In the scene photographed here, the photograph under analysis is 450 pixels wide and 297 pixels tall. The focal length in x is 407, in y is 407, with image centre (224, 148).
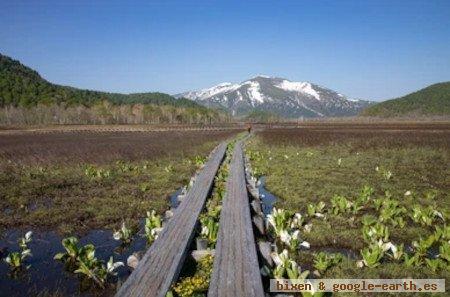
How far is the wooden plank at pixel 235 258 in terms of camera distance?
555cm

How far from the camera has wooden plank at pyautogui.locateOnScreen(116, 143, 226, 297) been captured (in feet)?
18.3

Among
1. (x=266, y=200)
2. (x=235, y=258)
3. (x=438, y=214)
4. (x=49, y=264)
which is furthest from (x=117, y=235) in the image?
(x=438, y=214)

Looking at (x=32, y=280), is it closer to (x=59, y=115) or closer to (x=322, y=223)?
(x=322, y=223)

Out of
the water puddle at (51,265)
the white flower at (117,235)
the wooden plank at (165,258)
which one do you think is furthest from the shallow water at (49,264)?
the wooden plank at (165,258)

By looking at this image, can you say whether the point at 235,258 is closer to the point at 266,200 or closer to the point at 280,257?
the point at 280,257

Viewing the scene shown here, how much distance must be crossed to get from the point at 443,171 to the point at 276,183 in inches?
327

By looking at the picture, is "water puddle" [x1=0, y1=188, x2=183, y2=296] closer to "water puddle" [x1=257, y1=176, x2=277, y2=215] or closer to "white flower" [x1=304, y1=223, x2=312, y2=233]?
"white flower" [x1=304, y1=223, x2=312, y2=233]

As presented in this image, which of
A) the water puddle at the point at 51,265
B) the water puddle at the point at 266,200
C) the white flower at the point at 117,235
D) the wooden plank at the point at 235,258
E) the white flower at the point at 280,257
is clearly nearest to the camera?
the wooden plank at the point at 235,258

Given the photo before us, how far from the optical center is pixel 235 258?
21.8ft

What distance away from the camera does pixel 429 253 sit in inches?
323

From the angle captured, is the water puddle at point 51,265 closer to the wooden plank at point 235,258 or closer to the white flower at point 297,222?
the wooden plank at point 235,258

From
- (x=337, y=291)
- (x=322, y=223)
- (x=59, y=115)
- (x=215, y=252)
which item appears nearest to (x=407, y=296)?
(x=337, y=291)

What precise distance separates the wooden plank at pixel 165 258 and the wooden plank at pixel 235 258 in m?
0.60

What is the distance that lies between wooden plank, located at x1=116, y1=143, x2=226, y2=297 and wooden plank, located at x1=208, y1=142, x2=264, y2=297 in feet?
1.96
